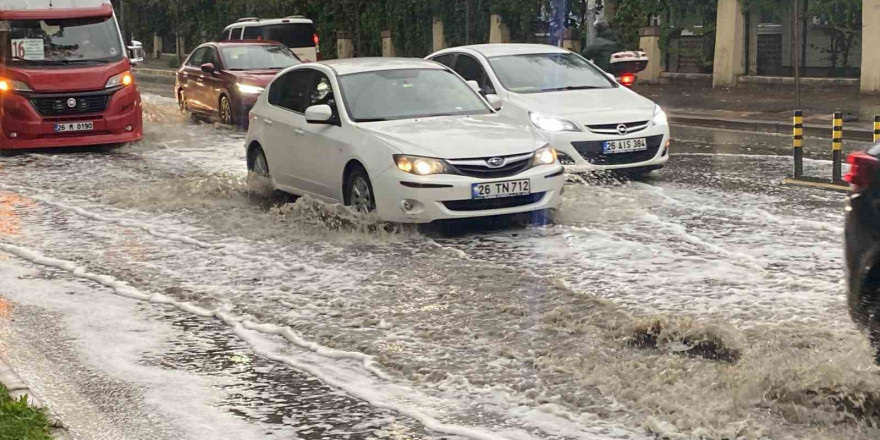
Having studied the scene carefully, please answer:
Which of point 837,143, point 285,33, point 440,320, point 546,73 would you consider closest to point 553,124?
point 546,73

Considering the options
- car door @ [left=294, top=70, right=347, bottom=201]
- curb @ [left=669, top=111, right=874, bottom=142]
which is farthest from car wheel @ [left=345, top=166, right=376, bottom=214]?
curb @ [left=669, top=111, right=874, bottom=142]

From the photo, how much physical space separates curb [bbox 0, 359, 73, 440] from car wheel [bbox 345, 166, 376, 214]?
15.7 feet

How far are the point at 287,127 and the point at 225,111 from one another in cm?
1019

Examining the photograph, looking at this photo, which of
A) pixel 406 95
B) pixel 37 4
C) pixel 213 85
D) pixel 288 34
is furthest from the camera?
pixel 288 34

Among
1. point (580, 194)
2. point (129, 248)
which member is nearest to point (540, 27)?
point (580, 194)

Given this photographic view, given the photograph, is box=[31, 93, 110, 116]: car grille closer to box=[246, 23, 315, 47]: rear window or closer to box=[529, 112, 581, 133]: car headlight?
box=[529, 112, 581, 133]: car headlight

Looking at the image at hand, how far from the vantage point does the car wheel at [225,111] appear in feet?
73.0

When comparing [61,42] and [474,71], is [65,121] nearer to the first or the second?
[61,42]

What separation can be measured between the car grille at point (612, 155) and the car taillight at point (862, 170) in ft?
24.9

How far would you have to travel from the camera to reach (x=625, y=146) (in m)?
13.8

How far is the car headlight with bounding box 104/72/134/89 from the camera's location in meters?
18.2

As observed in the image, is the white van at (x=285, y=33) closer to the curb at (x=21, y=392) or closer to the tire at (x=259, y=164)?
the tire at (x=259, y=164)

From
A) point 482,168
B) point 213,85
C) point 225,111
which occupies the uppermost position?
point 213,85

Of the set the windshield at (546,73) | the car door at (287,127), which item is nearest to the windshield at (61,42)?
the car door at (287,127)
